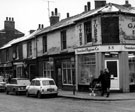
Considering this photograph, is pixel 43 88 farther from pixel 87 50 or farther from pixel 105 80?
pixel 87 50

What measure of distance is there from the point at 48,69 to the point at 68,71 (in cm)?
464

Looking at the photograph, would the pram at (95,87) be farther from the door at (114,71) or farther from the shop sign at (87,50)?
the shop sign at (87,50)

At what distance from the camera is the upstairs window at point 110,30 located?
75.0 feet

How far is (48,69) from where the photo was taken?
32219 millimetres

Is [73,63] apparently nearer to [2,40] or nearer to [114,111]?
[114,111]

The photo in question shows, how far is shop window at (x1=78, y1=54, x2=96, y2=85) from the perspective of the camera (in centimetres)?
2425

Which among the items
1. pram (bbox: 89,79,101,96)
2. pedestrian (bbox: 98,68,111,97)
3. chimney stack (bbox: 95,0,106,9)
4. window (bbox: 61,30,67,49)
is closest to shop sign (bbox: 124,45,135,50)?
pedestrian (bbox: 98,68,111,97)

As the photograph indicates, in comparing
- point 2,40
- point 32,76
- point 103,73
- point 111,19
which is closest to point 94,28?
point 111,19

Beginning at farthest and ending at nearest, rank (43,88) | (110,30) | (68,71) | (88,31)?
(68,71), (88,31), (110,30), (43,88)

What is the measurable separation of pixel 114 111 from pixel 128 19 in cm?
1199

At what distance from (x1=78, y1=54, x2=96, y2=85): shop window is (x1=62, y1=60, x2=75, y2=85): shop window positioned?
156 cm

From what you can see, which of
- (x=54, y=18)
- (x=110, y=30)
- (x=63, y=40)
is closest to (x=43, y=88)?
(x=110, y=30)

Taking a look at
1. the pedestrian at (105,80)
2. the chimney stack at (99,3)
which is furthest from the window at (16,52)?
the pedestrian at (105,80)

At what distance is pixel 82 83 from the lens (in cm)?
2561
